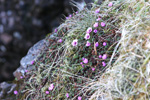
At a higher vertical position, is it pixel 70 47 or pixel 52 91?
pixel 70 47

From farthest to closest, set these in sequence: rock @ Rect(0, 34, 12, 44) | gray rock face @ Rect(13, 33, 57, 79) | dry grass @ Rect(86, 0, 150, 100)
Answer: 1. rock @ Rect(0, 34, 12, 44)
2. gray rock face @ Rect(13, 33, 57, 79)
3. dry grass @ Rect(86, 0, 150, 100)

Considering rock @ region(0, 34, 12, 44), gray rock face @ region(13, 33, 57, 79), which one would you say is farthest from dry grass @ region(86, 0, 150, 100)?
rock @ region(0, 34, 12, 44)

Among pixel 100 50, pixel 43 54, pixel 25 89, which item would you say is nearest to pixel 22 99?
pixel 25 89

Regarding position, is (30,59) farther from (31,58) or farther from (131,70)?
(131,70)

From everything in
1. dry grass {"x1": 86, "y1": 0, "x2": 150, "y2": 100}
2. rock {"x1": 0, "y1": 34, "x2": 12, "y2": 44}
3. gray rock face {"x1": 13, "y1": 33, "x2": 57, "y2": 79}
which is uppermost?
rock {"x1": 0, "y1": 34, "x2": 12, "y2": 44}

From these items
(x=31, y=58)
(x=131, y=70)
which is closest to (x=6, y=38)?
(x=31, y=58)

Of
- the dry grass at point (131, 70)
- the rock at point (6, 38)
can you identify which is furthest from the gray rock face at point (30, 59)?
the rock at point (6, 38)

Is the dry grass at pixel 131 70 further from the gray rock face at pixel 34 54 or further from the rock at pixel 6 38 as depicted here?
the rock at pixel 6 38

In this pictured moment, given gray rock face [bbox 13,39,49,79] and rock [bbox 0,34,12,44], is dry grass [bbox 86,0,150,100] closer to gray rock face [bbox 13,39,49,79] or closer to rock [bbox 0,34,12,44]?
gray rock face [bbox 13,39,49,79]

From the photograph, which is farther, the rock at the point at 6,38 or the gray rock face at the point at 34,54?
the rock at the point at 6,38

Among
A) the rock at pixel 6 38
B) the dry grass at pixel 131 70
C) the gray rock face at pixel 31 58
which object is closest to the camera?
the dry grass at pixel 131 70

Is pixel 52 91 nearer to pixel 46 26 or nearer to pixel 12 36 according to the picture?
pixel 46 26
